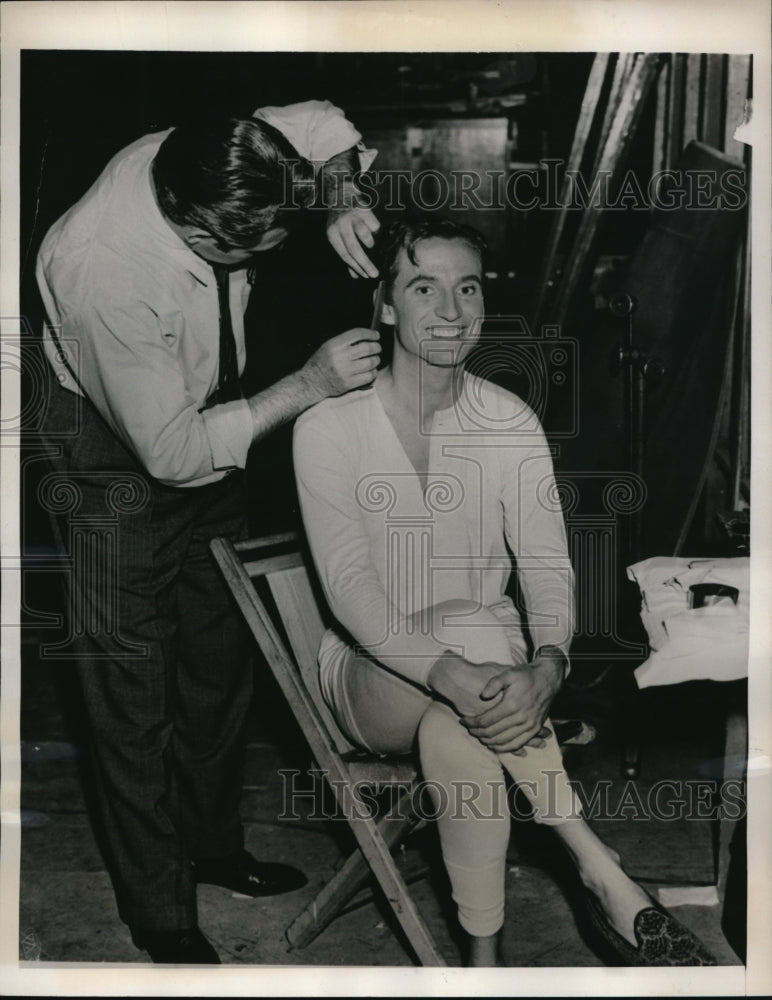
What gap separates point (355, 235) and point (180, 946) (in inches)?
71.8

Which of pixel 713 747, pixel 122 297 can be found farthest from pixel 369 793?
pixel 122 297

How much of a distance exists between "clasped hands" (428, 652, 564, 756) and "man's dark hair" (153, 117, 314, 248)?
1.17 m

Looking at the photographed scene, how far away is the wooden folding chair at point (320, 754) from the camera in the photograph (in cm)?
283

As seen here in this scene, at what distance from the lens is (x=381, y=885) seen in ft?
9.28

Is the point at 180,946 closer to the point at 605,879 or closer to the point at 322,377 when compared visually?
the point at 605,879

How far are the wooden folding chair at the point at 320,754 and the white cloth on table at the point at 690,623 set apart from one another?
2.30ft

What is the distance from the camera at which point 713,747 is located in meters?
3.00

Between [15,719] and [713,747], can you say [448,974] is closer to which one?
[713,747]

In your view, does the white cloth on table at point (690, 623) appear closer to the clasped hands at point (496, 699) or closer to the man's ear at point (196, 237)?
the clasped hands at point (496, 699)

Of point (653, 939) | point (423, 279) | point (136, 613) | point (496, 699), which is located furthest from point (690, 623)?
point (136, 613)

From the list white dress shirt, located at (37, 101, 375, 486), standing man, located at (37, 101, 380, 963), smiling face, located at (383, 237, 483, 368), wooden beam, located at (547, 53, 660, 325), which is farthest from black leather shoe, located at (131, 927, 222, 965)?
wooden beam, located at (547, 53, 660, 325)

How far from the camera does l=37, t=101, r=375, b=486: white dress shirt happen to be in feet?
9.20

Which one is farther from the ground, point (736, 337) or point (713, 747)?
point (736, 337)

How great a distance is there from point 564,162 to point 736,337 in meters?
0.63
